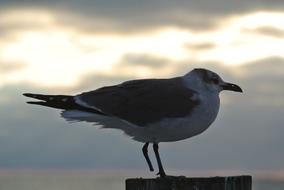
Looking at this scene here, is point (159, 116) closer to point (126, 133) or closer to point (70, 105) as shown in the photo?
point (126, 133)

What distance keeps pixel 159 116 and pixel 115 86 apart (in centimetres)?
104

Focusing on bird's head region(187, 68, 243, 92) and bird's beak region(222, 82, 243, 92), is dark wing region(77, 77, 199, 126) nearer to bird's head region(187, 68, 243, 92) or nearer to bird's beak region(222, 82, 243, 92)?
bird's head region(187, 68, 243, 92)

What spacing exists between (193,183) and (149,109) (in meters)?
2.63

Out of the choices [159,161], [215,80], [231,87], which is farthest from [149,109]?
[231,87]

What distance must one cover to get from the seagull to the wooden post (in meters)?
2.00

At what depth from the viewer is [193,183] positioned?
6.50 metres

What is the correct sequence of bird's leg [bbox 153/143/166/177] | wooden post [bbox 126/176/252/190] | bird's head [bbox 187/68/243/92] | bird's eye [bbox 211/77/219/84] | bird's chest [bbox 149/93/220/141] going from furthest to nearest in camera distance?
bird's eye [bbox 211/77/219/84] < bird's head [bbox 187/68/243/92] < bird's chest [bbox 149/93/220/141] < bird's leg [bbox 153/143/166/177] < wooden post [bbox 126/176/252/190]

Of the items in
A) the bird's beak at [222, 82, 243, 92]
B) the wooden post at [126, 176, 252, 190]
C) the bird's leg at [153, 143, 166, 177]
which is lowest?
the wooden post at [126, 176, 252, 190]

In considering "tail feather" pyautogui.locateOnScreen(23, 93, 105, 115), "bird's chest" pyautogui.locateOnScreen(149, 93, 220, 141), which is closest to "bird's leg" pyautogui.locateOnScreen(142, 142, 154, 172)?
"bird's chest" pyautogui.locateOnScreen(149, 93, 220, 141)

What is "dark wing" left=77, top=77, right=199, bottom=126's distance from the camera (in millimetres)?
8914

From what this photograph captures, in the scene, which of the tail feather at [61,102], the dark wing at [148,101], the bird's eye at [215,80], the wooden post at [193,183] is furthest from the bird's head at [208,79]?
the wooden post at [193,183]

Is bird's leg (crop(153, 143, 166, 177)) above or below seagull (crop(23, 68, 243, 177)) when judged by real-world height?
below

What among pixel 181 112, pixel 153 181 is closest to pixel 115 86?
pixel 181 112

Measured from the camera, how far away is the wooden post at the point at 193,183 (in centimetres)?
649
